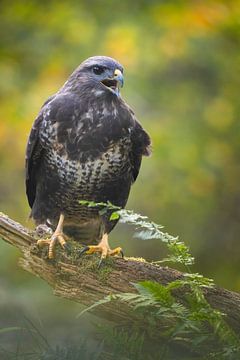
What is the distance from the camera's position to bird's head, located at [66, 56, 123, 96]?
5.75 meters

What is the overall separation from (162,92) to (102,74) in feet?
11.9

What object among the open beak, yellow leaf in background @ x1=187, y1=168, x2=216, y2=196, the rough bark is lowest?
the rough bark

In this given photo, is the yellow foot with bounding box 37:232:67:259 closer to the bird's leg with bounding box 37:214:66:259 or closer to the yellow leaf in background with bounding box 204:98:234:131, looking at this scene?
the bird's leg with bounding box 37:214:66:259

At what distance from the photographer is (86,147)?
560 centimetres

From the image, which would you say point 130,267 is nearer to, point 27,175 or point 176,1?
point 27,175

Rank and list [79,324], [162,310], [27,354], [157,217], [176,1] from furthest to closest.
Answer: [176,1] → [157,217] → [162,310] → [79,324] → [27,354]

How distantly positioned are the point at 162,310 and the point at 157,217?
527 cm

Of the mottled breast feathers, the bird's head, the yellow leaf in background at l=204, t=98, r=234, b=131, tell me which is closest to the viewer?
the mottled breast feathers

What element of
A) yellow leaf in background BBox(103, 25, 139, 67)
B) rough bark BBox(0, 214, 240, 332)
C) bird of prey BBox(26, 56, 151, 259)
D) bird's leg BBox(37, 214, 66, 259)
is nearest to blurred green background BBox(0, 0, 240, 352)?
yellow leaf in background BBox(103, 25, 139, 67)

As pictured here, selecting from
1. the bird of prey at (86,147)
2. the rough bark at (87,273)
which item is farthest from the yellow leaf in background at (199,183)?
the rough bark at (87,273)

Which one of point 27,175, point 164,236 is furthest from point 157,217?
point 164,236

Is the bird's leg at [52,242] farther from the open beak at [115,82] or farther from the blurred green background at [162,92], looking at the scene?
the blurred green background at [162,92]

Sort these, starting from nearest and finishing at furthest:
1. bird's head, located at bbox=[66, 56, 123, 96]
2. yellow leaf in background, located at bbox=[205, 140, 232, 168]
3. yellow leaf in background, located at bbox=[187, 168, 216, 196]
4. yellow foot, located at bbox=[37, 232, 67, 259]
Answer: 1. yellow foot, located at bbox=[37, 232, 67, 259]
2. bird's head, located at bbox=[66, 56, 123, 96]
3. yellow leaf in background, located at bbox=[187, 168, 216, 196]
4. yellow leaf in background, located at bbox=[205, 140, 232, 168]

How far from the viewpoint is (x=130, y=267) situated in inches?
189
